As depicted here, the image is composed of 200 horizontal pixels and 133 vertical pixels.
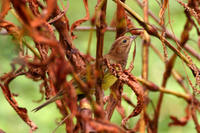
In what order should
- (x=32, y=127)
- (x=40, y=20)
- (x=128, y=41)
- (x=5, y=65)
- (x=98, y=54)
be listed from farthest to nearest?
(x=5, y=65) → (x=128, y=41) → (x=32, y=127) → (x=98, y=54) → (x=40, y=20)

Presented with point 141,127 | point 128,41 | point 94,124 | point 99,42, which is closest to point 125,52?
point 128,41

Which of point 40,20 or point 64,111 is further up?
point 40,20

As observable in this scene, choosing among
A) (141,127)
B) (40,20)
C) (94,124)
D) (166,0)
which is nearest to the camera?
(40,20)

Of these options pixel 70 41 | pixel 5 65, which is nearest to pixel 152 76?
pixel 5 65

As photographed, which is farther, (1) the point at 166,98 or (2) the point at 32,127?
(1) the point at 166,98

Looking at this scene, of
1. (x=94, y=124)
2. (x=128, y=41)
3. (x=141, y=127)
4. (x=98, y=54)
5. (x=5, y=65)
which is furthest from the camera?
(x=5, y=65)

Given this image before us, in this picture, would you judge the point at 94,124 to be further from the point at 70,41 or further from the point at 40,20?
the point at 70,41

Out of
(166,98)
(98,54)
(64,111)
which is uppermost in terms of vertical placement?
(98,54)

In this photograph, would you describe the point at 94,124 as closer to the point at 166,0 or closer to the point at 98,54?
the point at 98,54

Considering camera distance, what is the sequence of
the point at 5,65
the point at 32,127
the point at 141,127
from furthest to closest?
the point at 5,65
the point at 141,127
the point at 32,127
